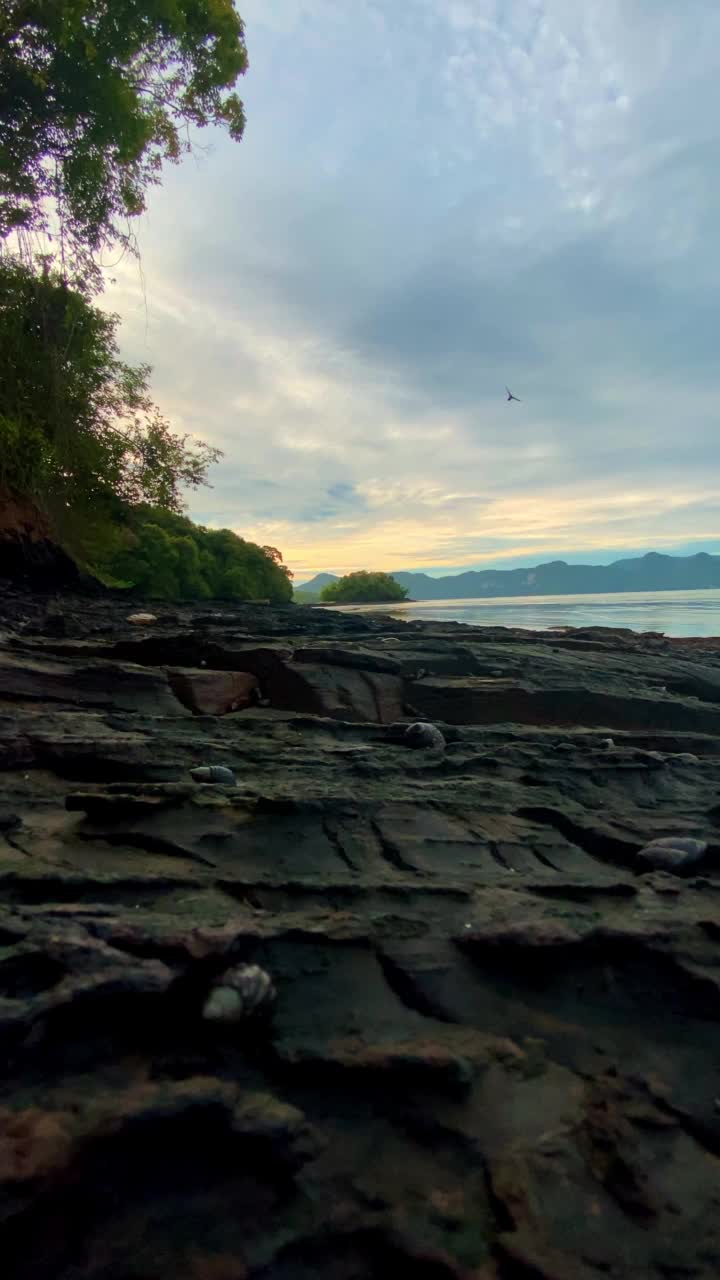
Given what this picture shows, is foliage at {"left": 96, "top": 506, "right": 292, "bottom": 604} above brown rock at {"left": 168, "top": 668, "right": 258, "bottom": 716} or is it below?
above

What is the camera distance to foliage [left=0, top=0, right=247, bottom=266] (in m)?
12.6

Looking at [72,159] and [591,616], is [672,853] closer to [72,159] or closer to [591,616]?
[72,159]

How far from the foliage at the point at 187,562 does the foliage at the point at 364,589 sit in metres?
21.2

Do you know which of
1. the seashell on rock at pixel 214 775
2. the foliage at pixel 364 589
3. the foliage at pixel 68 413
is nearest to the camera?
the seashell on rock at pixel 214 775

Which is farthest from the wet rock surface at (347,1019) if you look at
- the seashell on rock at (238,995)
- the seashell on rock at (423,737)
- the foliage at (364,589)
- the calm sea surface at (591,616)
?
the foliage at (364,589)

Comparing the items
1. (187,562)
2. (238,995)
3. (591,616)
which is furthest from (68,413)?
(591,616)

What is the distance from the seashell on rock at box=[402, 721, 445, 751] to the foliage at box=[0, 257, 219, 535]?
1433cm

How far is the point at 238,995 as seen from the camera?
282 centimetres

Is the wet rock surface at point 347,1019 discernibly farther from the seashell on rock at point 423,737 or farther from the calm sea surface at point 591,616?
the calm sea surface at point 591,616

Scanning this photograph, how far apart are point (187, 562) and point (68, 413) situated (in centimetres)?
3193

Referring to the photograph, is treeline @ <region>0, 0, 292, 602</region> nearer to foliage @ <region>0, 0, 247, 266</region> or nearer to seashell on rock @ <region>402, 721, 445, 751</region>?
foliage @ <region>0, 0, 247, 266</region>

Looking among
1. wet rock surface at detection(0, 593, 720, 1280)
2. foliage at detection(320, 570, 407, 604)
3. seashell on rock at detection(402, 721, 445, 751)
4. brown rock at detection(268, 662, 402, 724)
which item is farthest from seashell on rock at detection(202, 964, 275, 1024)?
foliage at detection(320, 570, 407, 604)

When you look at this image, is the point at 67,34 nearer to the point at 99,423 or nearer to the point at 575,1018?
the point at 99,423

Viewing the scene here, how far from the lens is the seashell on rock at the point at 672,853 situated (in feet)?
15.0
